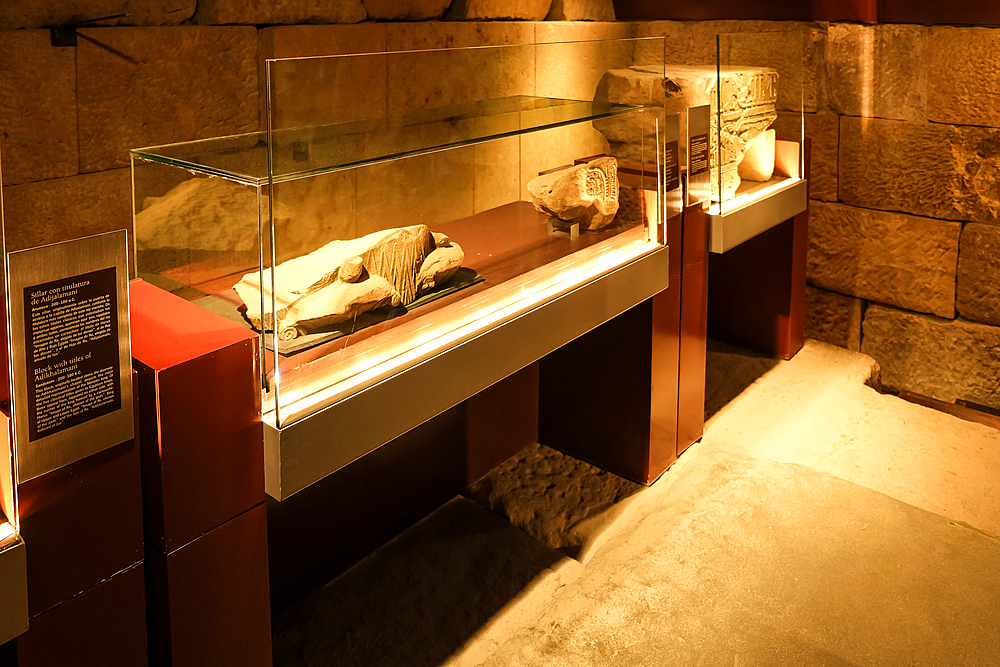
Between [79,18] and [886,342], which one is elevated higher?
[79,18]

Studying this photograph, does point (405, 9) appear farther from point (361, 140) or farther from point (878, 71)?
point (878, 71)

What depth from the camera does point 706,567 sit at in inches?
120

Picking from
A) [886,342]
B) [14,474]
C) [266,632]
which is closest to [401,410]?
[266,632]

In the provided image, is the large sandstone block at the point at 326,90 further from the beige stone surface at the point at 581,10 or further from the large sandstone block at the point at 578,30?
the beige stone surface at the point at 581,10

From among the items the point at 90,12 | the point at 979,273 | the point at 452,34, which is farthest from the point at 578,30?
the point at 90,12

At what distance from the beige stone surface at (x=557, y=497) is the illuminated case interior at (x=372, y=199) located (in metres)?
1.10

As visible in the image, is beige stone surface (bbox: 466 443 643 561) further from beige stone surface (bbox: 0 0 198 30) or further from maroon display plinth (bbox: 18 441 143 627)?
beige stone surface (bbox: 0 0 198 30)

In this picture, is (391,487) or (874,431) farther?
(874,431)

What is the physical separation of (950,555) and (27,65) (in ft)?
11.3

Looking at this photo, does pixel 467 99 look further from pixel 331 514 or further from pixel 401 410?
pixel 331 514

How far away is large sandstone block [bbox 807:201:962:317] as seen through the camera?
15.4 ft

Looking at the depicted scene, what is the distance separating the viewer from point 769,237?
4.83 meters

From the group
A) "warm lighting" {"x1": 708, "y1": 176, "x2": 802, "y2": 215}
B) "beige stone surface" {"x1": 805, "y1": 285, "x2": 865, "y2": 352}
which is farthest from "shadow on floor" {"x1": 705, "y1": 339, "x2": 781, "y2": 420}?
"warm lighting" {"x1": 708, "y1": 176, "x2": 802, "y2": 215}

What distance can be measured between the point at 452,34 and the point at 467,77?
1762 millimetres
